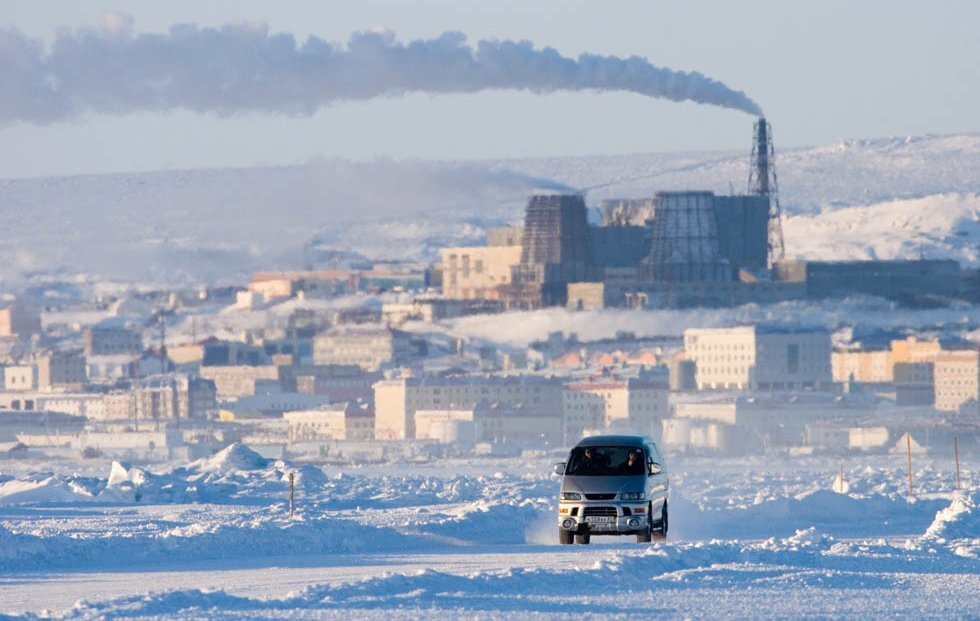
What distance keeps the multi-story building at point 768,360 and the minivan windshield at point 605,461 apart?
5130 inches

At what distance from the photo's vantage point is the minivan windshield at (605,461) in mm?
35281

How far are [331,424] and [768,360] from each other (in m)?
27.1

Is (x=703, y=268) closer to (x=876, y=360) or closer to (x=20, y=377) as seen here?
(x=876, y=360)

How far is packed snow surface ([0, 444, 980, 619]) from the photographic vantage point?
30.2m

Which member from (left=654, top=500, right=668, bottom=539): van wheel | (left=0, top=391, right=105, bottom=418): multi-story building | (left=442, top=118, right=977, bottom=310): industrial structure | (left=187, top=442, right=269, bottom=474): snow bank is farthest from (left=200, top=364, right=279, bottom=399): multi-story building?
(left=654, top=500, right=668, bottom=539): van wheel

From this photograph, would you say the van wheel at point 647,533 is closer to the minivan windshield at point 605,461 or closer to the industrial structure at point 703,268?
the minivan windshield at point 605,461

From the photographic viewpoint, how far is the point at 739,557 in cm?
3500

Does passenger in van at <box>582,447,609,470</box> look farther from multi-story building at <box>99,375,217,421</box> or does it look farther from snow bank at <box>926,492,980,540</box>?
multi-story building at <box>99,375,217,421</box>

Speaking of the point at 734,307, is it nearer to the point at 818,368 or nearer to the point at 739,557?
the point at 818,368

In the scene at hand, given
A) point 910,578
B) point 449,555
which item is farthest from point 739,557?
point 449,555

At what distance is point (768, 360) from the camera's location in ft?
554

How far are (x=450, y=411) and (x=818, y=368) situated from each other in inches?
976

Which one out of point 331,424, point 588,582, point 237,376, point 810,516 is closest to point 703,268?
point 237,376

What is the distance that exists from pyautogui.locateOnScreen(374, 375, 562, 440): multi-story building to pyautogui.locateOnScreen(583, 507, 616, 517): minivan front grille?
12060 cm
